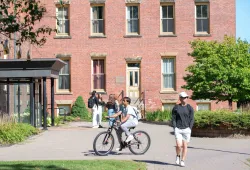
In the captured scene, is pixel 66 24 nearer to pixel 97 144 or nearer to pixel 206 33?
pixel 206 33

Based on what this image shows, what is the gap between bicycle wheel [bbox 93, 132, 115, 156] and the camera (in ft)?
56.0

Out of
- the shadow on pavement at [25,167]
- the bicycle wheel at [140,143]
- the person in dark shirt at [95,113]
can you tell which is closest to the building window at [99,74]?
the person in dark shirt at [95,113]

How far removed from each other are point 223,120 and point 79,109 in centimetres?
1667

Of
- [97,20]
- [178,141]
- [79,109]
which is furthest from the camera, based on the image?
[97,20]

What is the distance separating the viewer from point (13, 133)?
20922 millimetres

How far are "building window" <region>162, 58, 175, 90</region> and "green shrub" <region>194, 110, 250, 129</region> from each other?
16050 mm

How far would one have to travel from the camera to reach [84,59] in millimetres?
39156

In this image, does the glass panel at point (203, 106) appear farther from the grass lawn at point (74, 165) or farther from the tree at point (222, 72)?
the grass lawn at point (74, 165)

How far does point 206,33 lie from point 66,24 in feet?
30.4

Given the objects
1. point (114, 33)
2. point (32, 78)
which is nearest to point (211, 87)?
point (32, 78)

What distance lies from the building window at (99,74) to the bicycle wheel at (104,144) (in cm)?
A: 2226

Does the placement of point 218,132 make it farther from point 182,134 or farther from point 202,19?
point 202,19

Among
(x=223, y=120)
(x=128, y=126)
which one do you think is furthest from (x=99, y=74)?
(x=128, y=126)

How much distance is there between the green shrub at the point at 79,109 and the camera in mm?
37656
